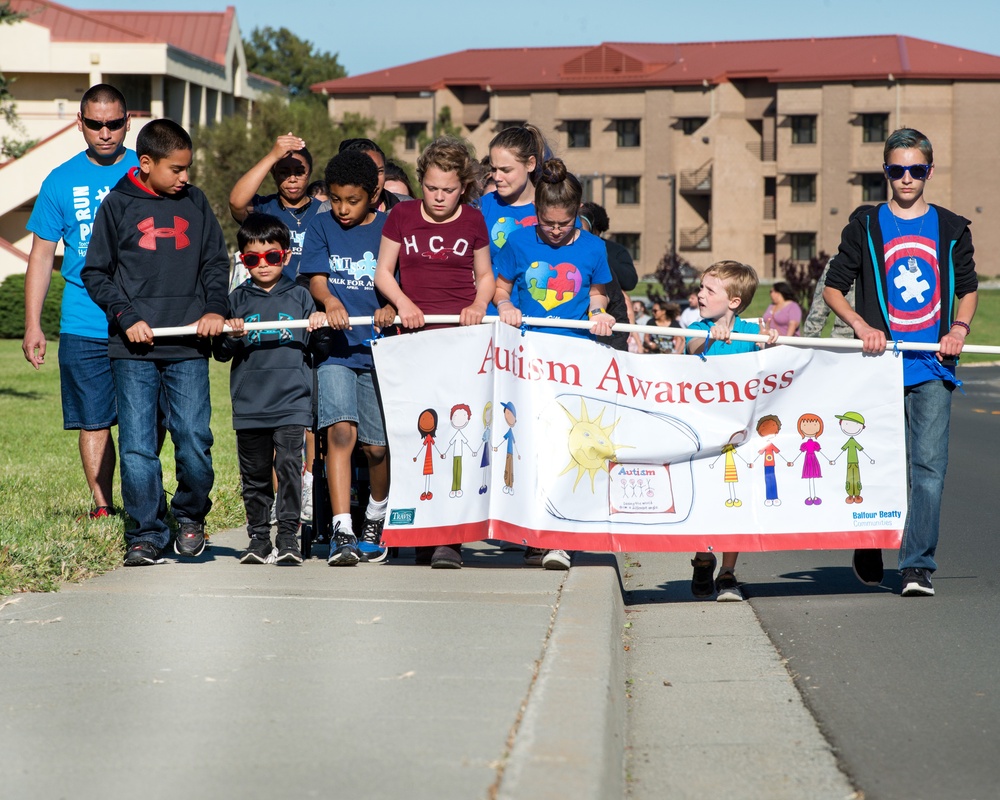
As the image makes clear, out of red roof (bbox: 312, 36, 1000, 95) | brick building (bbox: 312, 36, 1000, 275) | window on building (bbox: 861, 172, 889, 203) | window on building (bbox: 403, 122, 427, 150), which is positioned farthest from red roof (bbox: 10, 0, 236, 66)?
window on building (bbox: 861, 172, 889, 203)

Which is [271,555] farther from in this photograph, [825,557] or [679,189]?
[679,189]

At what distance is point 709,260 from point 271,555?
2806 inches

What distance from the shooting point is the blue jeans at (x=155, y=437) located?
6.90 metres

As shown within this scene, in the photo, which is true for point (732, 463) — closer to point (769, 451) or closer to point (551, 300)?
point (769, 451)

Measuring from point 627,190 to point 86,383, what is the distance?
73.9 m

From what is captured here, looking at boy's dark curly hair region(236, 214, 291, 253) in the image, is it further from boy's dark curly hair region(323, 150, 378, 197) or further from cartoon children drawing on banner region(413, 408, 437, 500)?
cartoon children drawing on banner region(413, 408, 437, 500)

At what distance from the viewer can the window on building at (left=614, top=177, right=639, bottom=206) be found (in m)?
79.6

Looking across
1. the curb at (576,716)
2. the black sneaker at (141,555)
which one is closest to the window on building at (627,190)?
the black sneaker at (141,555)

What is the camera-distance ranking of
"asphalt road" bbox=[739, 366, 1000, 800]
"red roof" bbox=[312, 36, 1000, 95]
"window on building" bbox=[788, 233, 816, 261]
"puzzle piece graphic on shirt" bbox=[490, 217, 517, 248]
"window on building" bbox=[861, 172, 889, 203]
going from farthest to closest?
"window on building" bbox=[788, 233, 816, 261], "window on building" bbox=[861, 172, 889, 203], "red roof" bbox=[312, 36, 1000, 95], "puzzle piece graphic on shirt" bbox=[490, 217, 517, 248], "asphalt road" bbox=[739, 366, 1000, 800]

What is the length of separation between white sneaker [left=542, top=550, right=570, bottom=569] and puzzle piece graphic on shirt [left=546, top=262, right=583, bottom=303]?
1271 mm

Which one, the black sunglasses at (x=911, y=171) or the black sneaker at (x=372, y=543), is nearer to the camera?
the black sunglasses at (x=911, y=171)

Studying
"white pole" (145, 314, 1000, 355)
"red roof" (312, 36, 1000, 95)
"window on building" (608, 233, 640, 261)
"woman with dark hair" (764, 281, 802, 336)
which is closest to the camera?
"white pole" (145, 314, 1000, 355)

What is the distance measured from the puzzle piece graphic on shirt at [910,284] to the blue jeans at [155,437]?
3421mm

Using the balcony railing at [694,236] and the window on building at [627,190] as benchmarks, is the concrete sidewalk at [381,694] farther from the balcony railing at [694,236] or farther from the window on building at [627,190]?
the window on building at [627,190]
